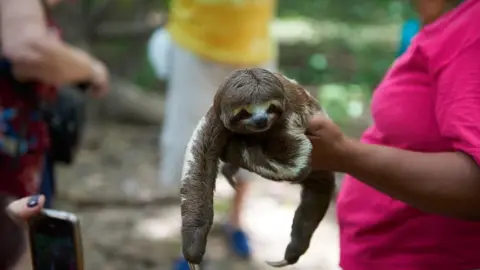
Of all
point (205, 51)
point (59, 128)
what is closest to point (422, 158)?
point (59, 128)

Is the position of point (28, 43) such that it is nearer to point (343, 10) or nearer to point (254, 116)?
point (254, 116)

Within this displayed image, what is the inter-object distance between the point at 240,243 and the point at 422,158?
1.96 m

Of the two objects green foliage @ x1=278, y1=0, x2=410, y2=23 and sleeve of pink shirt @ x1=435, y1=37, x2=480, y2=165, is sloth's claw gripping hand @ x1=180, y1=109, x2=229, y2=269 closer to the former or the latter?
sleeve of pink shirt @ x1=435, y1=37, x2=480, y2=165

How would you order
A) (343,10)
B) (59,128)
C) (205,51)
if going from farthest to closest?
(343,10) → (205,51) → (59,128)

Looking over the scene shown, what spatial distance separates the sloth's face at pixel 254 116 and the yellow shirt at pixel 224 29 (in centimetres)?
175

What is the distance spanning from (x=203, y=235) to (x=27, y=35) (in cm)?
108

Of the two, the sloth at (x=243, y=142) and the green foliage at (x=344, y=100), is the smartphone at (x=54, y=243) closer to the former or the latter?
the sloth at (x=243, y=142)

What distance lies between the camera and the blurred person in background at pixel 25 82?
1839mm

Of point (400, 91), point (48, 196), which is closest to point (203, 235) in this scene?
point (400, 91)

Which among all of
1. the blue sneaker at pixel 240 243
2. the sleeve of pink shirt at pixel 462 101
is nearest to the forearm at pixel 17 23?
the sleeve of pink shirt at pixel 462 101

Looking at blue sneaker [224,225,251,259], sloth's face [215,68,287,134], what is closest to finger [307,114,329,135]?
sloth's face [215,68,287,134]

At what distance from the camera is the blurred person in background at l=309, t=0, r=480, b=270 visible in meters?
1.11

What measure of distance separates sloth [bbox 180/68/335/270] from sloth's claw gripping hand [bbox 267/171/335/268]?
6.3 inches

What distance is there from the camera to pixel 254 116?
0.95m
